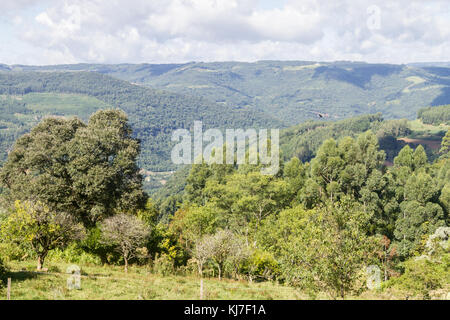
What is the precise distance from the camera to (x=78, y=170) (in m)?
30.9

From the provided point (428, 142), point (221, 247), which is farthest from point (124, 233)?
point (428, 142)

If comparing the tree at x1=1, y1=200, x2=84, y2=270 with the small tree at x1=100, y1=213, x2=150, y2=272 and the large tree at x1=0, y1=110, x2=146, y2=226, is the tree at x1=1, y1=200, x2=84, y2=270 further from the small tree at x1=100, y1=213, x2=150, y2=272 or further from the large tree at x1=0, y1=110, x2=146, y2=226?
the large tree at x1=0, y1=110, x2=146, y2=226

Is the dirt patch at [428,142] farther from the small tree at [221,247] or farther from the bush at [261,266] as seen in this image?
the small tree at [221,247]

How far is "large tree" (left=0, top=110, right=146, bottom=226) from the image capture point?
30.3 metres

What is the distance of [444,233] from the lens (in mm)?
40500

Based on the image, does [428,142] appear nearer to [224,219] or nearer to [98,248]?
[224,219]

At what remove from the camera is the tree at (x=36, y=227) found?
2070cm

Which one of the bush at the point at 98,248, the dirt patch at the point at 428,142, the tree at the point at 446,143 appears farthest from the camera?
the dirt patch at the point at 428,142

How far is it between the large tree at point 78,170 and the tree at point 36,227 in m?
7.74

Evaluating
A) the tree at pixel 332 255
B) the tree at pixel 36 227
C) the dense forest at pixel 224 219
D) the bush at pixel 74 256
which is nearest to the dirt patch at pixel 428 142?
the dense forest at pixel 224 219

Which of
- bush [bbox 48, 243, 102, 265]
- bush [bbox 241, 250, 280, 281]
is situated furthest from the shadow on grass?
bush [bbox 241, 250, 280, 281]

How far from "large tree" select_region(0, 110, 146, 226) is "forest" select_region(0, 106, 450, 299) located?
0.34ft
